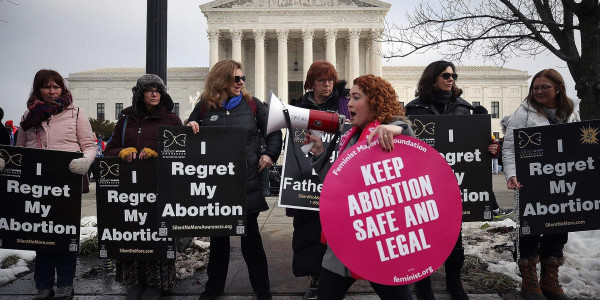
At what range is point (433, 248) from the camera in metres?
2.00

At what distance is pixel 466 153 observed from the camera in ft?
11.5

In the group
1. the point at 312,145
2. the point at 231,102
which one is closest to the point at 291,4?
the point at 231,102

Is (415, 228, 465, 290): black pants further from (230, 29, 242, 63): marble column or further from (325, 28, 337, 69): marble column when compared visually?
(230, 29, 242, 63): marble column

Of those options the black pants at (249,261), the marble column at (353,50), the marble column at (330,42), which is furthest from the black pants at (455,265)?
the marble column at (330,42)

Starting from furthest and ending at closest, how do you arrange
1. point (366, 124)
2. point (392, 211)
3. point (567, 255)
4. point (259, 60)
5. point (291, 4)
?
point (291, 4), point (259, 60), point (567, 255), point (366, 124), point (392, 211)

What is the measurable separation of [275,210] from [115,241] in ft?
18.1

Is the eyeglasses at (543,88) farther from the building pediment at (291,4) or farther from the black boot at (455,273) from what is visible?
the building pediment at (291,4)

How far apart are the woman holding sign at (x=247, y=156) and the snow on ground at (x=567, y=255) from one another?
240cm

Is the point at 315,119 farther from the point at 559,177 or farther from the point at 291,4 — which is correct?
the point at 291,4

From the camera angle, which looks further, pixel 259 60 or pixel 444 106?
pixel 259 60

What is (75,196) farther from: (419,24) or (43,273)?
(419,24)

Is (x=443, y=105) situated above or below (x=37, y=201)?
above

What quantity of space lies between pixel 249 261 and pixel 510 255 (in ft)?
9.97

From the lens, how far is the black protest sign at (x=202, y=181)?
3270 millimetres
